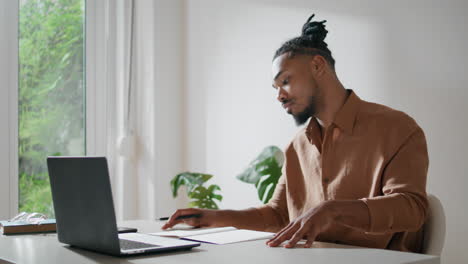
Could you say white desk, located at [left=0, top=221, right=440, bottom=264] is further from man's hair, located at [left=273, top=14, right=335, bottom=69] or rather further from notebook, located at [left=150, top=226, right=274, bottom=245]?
man's hair, located at [left=273, top=14, right=335, bottom=69]

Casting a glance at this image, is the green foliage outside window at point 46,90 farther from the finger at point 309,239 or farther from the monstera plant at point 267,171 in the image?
the finger at point 309,239

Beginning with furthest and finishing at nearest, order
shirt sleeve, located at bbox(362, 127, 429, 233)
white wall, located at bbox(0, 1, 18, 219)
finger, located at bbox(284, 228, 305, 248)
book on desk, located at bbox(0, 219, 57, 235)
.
A: white wall, located at bbox(0, 1, 18, 219) → book on desk, located at bbox(0, 219, 57, 235) → shirt sleeve, located at bbox(362, 127, 429, 233) → finger, located at bbox(284, 228, 305, 248)

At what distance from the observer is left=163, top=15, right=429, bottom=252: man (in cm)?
142

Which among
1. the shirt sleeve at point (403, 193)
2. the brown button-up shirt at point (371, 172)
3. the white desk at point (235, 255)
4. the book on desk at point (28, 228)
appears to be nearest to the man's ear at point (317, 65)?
the brown button-up shirt at point (371, 172)

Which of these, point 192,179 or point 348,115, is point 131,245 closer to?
point 348,115

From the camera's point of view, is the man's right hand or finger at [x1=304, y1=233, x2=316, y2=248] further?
the man's right hand

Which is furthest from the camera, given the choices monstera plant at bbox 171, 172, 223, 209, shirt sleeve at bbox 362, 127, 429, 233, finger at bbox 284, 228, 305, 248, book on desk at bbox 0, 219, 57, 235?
monstera plant at bbox 171, 172, 223, 209

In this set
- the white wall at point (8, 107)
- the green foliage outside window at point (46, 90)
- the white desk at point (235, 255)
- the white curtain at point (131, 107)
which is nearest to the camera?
the white desk at point (235, 255)

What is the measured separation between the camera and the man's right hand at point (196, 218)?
5.63 feet

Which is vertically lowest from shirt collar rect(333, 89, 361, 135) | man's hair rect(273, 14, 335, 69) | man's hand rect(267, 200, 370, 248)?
man's hand rect(267, 200, 370, 248)

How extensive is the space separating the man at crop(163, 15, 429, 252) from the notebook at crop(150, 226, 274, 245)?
0.09 meters

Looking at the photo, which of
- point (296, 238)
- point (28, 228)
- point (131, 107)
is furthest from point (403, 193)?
point (131, 107)

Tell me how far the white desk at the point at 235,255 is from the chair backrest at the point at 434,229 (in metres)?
0.31

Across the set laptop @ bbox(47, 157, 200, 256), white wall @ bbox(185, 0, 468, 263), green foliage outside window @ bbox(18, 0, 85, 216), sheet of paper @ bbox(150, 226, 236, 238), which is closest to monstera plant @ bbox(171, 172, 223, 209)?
white wall @ bbox(185, 0, 468, 263)
